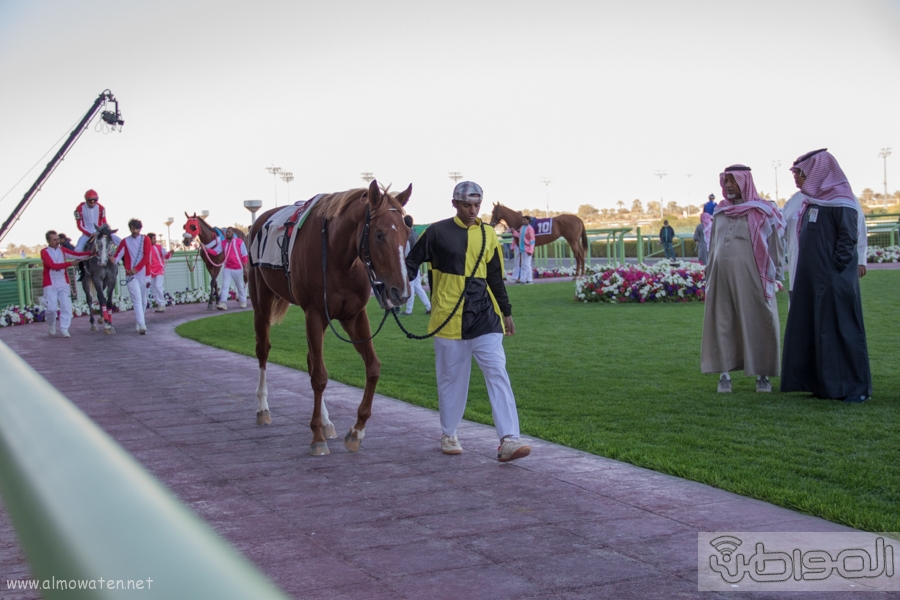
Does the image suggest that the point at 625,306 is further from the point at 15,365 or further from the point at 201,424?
the point at 15,365

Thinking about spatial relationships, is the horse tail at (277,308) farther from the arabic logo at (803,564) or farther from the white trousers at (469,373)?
the arabic logo at (803,564)

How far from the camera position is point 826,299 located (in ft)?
24.1

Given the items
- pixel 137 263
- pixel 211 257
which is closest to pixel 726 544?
pixel 137 263

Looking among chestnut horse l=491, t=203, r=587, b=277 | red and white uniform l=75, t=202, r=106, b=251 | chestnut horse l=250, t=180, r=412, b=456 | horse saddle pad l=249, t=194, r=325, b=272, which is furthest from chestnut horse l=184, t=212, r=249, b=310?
chestnut horse l=250, t=180, r=412, b=456

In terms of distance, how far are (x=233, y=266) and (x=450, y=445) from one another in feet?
54.0

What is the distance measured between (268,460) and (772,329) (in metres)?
4.30

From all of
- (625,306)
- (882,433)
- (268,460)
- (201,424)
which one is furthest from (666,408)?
(625,306)

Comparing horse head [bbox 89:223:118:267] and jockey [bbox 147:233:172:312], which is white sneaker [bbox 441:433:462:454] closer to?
horse head [bbox 89:223:118:267]

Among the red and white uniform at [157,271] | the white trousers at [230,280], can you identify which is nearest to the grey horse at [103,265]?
the red and white uniform at [157,271]

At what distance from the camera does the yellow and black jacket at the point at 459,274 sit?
5867mm

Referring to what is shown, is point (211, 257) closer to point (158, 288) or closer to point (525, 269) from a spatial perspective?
point (158, 288)

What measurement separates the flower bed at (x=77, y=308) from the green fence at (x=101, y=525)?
17874 millimetres

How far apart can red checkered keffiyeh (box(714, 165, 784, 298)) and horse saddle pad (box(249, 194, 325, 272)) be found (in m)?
3.55

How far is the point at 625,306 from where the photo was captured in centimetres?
1780
